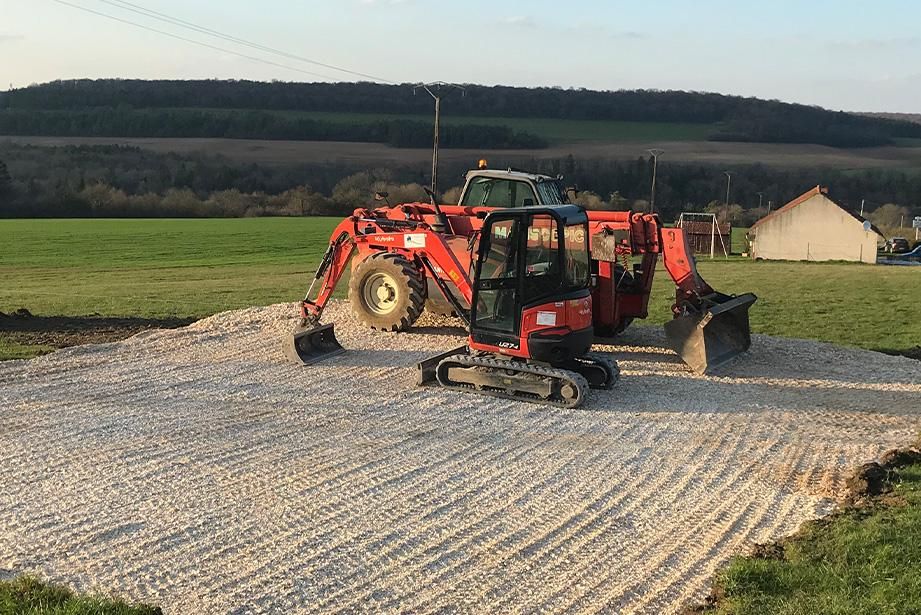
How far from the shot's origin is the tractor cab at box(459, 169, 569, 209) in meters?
17.6

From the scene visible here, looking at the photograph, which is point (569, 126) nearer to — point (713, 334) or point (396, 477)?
point (713, 334)

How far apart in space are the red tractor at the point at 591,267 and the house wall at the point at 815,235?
48.4 meters

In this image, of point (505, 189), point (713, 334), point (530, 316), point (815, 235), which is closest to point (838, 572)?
point (530, 316)

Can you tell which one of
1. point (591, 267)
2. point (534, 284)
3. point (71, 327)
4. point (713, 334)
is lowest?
point (71, 327)

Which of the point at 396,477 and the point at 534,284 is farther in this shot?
the point at 534,284

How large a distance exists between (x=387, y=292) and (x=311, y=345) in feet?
7.52

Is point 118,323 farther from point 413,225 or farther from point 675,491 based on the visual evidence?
point 675,491

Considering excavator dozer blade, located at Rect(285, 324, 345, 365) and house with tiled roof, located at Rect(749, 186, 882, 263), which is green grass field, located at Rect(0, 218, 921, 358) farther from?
house with tiled roof, located at Rect(749, 186, 882, 263)

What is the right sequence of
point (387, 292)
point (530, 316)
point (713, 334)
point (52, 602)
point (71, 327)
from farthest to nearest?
point (71, 327) → point (387, 292) → point (713, 334) → point (530, 316) → point (52, 602)

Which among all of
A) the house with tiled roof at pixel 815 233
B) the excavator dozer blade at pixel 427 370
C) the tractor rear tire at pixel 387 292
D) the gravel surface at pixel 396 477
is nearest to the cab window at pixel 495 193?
the tractor rear tire at pixel 387 292

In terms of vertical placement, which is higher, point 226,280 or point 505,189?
point 505,189

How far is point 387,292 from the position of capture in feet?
55.5

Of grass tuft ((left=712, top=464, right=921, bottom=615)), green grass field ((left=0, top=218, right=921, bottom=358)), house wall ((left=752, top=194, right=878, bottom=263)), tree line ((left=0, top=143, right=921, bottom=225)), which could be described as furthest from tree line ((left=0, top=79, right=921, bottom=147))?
grass tuft ((left=712, top=464, right=921, bottom=615))

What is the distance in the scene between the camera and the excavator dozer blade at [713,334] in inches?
576
